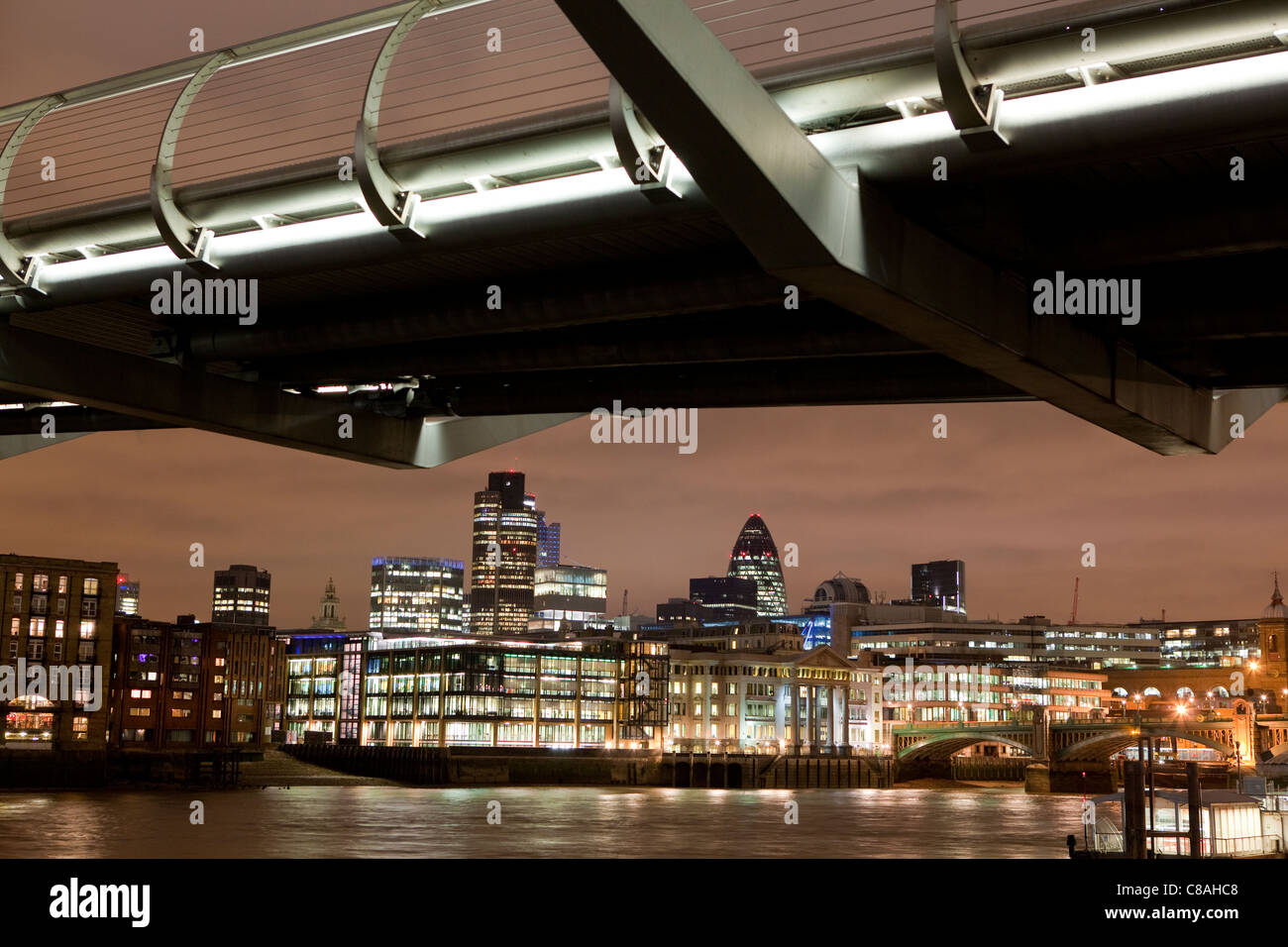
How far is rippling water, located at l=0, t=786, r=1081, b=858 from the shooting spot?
47688 millimetres

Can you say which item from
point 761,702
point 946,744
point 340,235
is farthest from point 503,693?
point 340,235

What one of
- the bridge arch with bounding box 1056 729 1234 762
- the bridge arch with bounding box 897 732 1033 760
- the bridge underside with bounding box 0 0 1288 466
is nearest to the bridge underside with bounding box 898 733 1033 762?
the bridge arch with bounding box 897 732 1033 760

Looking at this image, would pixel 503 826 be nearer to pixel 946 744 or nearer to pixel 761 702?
pixel 761 702

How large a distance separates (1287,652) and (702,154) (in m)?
146

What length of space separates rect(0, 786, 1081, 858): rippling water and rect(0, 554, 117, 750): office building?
608 inches

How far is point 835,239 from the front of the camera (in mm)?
14375

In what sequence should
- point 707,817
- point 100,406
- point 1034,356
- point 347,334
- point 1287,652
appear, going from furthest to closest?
point 1287,652 → point 707,817 → point 100,406 → point 347,334 → point 1034,356

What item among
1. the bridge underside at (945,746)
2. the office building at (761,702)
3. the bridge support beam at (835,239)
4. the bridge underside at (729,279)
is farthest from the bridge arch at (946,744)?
the bridge support beam at (835,239)

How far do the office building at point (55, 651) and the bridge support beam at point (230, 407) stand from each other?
255ft

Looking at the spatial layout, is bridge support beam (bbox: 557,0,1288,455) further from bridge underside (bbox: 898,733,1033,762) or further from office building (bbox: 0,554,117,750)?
bridge underside (bbox: 898,733,1033,762)

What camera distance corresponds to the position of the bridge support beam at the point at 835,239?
466 inches

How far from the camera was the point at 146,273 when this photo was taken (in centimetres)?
2011
